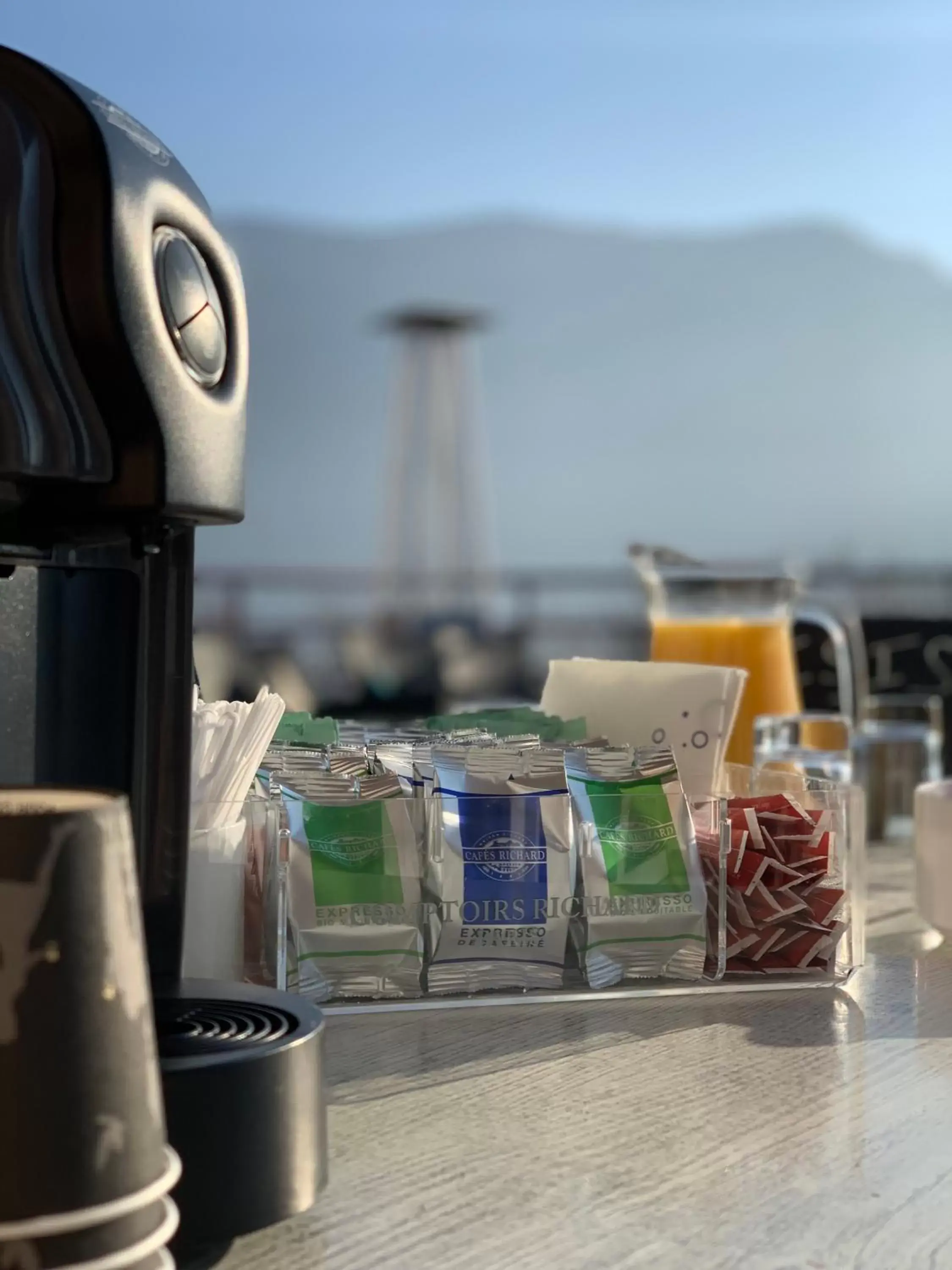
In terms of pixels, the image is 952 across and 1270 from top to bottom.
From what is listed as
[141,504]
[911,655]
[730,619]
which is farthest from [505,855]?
[911,655]

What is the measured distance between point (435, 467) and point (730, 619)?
7985 millimetres

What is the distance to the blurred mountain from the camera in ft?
32.7

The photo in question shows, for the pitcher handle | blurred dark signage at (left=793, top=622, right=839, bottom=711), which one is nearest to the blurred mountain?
blurred dark signage at (left=793, top=622, right=839, bottom=711)

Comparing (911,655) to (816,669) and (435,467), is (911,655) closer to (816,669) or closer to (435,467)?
(816,669)

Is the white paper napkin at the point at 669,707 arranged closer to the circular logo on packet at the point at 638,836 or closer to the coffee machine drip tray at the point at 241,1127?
the circular logo on packet at the point at 638,836

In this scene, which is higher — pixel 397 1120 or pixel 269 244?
pixel 269 244

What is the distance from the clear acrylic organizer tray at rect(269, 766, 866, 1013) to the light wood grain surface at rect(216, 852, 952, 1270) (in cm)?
1

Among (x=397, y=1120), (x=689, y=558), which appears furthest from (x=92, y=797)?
(x=689, y=558)

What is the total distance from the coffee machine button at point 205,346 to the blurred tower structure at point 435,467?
25.5ft

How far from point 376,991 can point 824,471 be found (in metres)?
9.95

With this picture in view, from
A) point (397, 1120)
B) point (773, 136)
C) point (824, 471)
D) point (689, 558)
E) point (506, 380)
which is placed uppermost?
point (773, 136)

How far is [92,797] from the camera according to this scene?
1.03 ft

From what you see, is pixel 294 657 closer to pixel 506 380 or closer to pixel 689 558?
pixel 689 558

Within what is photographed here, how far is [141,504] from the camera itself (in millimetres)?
402
